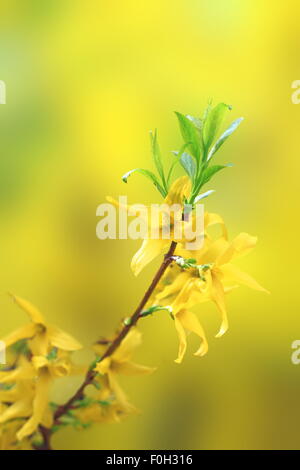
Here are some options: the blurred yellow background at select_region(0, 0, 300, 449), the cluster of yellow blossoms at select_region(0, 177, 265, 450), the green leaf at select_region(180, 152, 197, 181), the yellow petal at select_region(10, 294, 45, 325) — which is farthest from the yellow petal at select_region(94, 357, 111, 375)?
the blurred yellow background at select_region(0, 0, 300, 449)

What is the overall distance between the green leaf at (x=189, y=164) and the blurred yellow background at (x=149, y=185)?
0.59 metres

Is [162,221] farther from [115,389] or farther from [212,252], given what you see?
[115,389]

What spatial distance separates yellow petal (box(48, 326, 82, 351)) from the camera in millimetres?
723

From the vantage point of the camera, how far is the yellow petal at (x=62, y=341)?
2.37 feet

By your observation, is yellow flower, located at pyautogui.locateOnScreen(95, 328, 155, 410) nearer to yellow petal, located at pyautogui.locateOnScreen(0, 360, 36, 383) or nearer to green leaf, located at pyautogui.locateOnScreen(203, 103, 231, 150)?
yellow petal, located at pyautogui.locateOnScreen(0, 360, 36, 383)

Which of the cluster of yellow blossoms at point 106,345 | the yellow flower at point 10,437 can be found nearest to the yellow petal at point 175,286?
the cluster of yellow blossoms at point 106,345

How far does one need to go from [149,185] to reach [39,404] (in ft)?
2.05

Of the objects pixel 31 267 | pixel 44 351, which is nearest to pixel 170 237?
pixel 44 351

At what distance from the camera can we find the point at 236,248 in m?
0.62

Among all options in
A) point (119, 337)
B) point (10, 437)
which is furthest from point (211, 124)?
point (10, 437)

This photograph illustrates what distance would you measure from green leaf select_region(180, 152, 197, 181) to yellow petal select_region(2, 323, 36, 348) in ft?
0.97

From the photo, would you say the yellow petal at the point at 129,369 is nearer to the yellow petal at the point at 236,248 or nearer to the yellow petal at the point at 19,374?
the yellow petal at the point at 19,374

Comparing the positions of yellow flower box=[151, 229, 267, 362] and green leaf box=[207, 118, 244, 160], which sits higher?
green leaf box=[207, 118, 244, 160]
